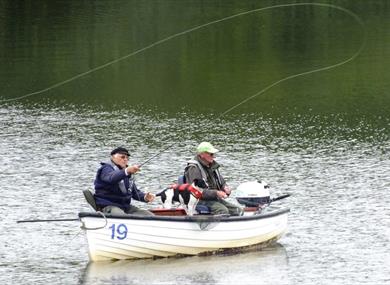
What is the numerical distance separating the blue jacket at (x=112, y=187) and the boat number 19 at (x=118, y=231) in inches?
24.1

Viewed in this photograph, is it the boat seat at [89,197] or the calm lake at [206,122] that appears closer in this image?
the boat seat at [89,197]

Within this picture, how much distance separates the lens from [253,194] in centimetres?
2367

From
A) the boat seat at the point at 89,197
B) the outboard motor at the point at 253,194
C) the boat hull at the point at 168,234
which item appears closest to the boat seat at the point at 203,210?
the boat hull at the point at 168,234

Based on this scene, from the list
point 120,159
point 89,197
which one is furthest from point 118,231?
point 120,159

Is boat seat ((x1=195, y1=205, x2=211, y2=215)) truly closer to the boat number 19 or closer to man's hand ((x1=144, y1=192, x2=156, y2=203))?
man's hand ((x1=144, y1=192, x2=156, y2=203))

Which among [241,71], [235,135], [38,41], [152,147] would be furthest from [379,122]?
[38,41]

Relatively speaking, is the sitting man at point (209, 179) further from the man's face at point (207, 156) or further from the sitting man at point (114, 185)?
the sitting man at point (114, 185)

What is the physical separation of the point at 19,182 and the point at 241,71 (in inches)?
759

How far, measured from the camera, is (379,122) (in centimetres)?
3800

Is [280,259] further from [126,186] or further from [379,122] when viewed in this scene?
[379,122]

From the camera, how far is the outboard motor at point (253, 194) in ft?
77.7

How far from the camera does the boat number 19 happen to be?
21.5 meters

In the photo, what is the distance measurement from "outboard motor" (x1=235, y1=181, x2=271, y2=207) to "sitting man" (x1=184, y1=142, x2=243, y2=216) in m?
0.47

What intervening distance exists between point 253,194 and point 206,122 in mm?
15120
